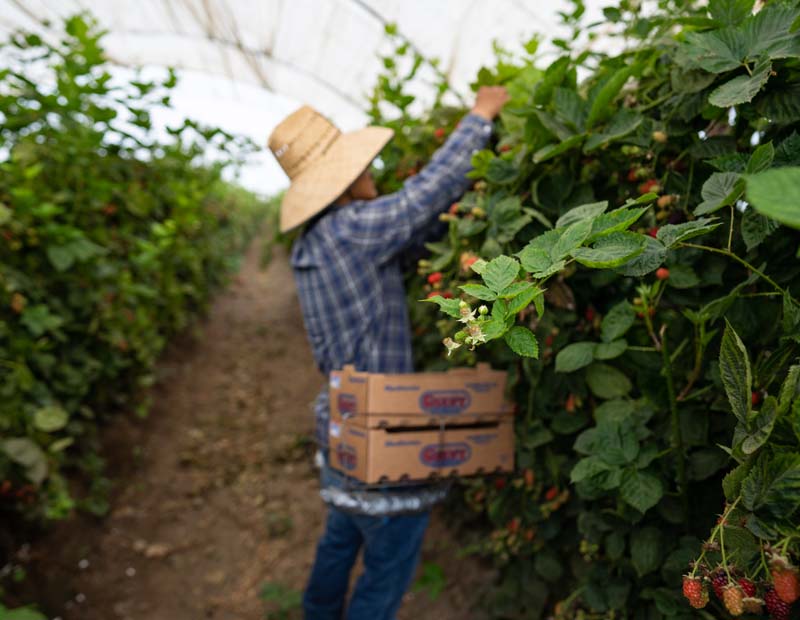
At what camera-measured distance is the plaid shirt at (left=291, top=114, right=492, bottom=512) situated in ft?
5.34

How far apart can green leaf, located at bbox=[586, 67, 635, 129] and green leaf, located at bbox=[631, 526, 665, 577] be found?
92 cm

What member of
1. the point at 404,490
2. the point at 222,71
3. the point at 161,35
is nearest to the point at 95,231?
the point at 404,490

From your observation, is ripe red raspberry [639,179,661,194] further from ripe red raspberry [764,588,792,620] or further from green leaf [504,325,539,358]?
ripe red raspberry [764,588,792,620]

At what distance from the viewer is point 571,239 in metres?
0.66

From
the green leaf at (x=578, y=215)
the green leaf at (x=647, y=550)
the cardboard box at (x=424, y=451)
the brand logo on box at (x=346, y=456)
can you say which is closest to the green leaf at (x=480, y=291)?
the green leaf at (x=578, y=215)

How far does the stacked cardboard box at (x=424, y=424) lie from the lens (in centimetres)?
152

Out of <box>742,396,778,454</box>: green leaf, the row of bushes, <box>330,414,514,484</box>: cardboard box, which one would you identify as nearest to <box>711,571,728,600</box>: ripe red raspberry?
<box>742,396,778,454</box>: green leaf

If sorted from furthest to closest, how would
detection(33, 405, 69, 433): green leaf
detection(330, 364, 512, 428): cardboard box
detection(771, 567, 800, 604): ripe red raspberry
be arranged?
1. detection(33, 405, 69, 433): green leaf
2. detection(330, 364, 512, 428): cardboard box
3. detection(771, 567, 800, 604): ripe red raspberry

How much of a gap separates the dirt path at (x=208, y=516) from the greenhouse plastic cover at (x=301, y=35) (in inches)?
84.2

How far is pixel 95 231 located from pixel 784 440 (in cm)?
315

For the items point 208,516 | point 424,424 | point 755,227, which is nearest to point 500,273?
point 755,227

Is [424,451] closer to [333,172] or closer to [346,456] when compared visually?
[346,456]

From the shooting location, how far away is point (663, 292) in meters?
1.19

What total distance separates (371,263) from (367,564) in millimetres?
1053
